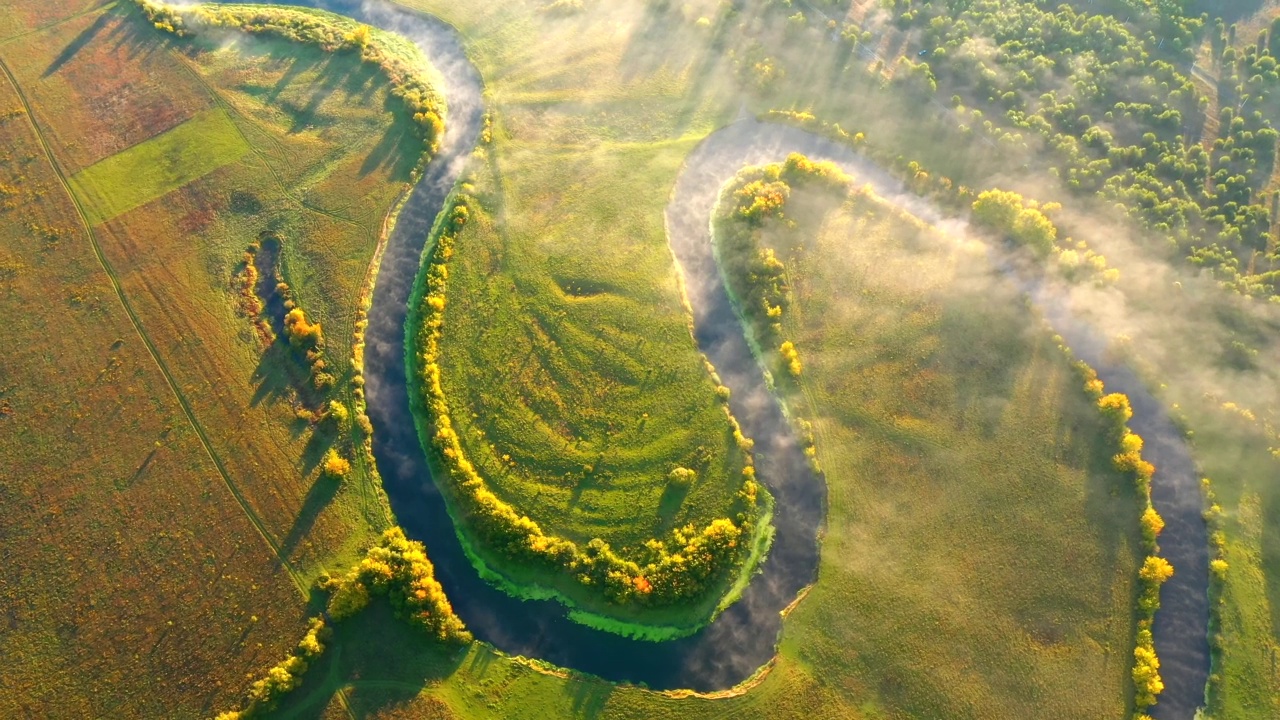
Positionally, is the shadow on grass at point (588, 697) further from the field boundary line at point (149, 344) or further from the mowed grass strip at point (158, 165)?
the mowed grass strip at point (158, 165)

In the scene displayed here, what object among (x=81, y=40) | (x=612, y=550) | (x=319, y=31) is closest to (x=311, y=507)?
(x=612, y=550)

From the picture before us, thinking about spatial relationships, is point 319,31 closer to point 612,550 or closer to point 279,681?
point 612,550

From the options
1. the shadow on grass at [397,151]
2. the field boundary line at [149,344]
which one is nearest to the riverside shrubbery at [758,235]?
the shadow on grass at [397,151]

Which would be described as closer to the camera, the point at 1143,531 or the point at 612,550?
the point at 612,550

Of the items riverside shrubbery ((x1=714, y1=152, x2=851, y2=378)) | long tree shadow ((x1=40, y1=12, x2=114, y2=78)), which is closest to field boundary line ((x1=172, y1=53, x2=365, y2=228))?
long tree shadow ((x1=40, y1=12, x2=114, y2=78))

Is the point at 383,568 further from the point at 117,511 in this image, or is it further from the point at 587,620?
the point at 117,511

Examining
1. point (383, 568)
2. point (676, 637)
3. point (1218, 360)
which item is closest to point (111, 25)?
point (383, 568)
